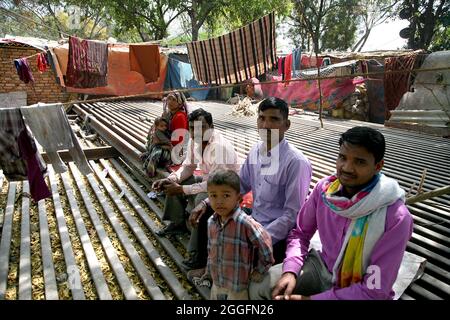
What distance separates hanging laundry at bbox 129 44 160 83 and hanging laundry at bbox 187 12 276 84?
178cm

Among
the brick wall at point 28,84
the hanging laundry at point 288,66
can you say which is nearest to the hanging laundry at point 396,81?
the hanging laundry at point 288,66

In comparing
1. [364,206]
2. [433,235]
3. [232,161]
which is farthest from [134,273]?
[433,235]

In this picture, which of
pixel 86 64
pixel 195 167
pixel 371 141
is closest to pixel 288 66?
pixel 86 64

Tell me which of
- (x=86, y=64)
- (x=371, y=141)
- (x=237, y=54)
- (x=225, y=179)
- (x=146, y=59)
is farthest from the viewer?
(x=146, y=59)

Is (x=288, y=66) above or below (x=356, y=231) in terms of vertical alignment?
above

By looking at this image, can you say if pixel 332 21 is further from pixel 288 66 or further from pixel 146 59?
pixel 146 59

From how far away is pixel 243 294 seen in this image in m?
2.00

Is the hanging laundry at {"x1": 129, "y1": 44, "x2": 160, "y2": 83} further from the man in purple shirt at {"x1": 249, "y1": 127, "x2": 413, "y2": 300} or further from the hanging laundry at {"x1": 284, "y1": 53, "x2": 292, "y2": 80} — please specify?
the man in purple shirt at {"x1": 249, "y1": 127, "x2": 413, "y2": 300}

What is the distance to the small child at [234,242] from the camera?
1.95m

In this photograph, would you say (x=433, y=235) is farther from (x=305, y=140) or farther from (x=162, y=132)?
(x=305, y=140)

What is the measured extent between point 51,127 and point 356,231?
304cm

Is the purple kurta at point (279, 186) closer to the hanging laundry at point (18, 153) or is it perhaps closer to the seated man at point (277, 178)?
the seated man at point (277, 178)

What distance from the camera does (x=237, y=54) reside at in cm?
728

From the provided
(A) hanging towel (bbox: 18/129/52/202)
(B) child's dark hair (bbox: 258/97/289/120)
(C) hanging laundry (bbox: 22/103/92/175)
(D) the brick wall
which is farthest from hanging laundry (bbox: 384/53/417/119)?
(D) the brick wall
